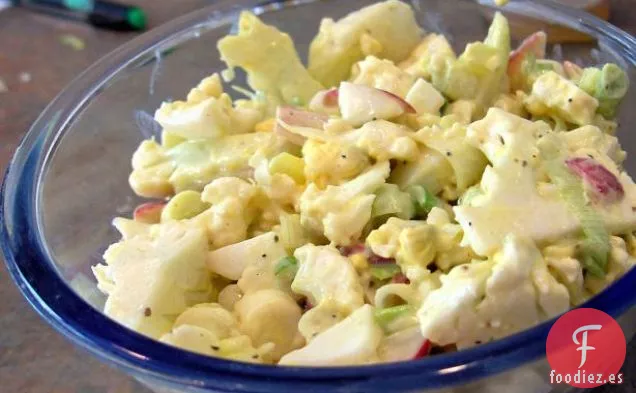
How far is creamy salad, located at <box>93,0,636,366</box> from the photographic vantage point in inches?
22.0

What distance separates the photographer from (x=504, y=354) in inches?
18.4

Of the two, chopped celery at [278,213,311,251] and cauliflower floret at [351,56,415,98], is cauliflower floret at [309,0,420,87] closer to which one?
cauliflower floret at [351,56,415,98]

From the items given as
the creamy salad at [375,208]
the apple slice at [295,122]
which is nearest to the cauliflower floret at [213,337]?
the creamy salad at [375,208]

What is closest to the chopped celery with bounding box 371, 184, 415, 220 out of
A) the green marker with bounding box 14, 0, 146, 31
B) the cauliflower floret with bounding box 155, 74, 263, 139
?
the cauliflower floret with bounding box 155, 74, 263, 139

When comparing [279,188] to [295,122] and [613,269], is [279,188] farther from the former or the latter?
[613,269]

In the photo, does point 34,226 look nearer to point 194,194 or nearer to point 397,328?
point 194,194

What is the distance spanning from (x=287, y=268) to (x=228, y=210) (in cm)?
8

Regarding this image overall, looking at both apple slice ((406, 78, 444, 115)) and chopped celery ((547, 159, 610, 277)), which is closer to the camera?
chopped celery ((547, 159, 610, 277))

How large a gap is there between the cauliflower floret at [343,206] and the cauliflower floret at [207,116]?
158 millimetres

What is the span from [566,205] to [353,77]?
0.36 metres

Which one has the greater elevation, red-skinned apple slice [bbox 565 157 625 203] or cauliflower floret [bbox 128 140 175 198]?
red-skinned apple slice [bbox 565 157 625 203]

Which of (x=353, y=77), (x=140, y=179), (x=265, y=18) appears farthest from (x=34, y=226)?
(x=265, y=18)

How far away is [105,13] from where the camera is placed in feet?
4.67

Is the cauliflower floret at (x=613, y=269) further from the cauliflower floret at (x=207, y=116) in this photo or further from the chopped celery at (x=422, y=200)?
the cauliflower floret at (x=207, y=116)
